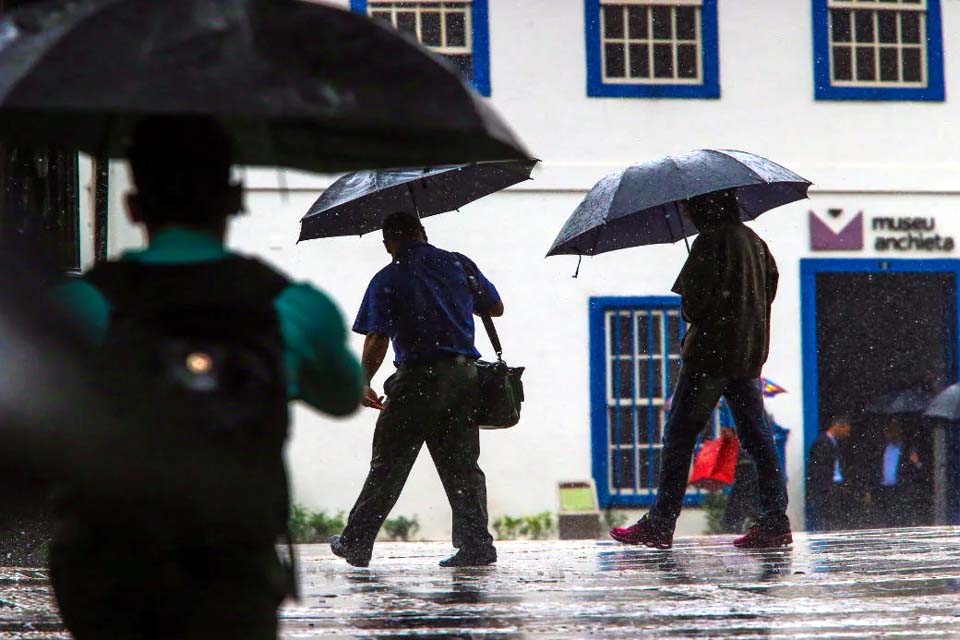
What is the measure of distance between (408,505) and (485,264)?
229cm

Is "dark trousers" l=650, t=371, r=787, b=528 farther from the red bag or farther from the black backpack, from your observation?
the black backpack

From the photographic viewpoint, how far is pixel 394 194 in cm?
893

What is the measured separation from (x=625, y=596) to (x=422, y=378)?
163 centimetres

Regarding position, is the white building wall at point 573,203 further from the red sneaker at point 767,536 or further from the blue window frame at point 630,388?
the red sneaker at point 767,536

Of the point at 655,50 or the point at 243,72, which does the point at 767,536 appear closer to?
→ the point at 243,72

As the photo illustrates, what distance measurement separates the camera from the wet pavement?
19.1ft

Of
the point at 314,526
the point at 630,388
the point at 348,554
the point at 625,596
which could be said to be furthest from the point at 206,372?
the point at 630,388

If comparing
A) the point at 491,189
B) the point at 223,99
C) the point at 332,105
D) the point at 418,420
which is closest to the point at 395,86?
the point at 332,105

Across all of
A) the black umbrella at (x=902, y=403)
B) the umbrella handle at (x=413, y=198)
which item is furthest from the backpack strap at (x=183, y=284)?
the black umbrella at (x=902, y=403)

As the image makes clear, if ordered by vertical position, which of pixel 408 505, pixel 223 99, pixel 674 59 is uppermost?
pixel 674 59

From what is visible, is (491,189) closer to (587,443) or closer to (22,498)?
(22,498)

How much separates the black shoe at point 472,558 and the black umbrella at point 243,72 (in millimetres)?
4875

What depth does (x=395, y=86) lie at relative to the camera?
3371 mm

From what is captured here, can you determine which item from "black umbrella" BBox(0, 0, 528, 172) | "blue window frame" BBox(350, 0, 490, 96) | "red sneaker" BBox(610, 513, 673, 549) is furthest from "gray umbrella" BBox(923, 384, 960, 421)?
"black umbrella" BBox(0, 0, 528, 172)
